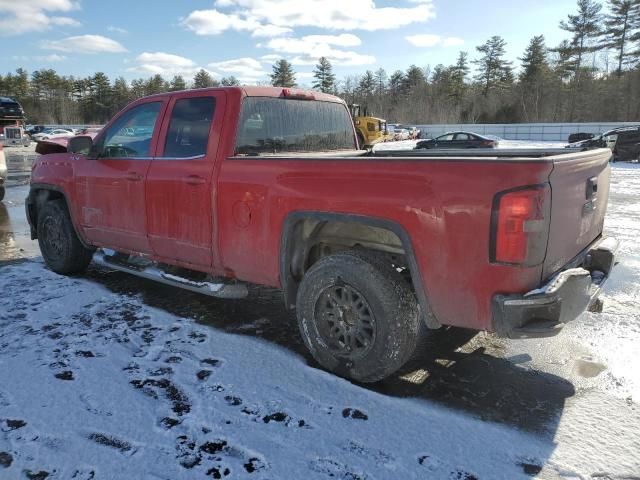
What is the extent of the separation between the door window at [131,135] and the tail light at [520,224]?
3169mm

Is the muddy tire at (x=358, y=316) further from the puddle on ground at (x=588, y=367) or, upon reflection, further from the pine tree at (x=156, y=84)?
the pine tree at (x=156, y=84)

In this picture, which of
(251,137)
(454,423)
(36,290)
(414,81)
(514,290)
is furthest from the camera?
(414,81)

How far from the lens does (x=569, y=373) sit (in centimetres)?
342

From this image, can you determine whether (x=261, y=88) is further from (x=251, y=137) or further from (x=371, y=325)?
(x=371, y=325)

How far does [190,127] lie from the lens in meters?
4.21

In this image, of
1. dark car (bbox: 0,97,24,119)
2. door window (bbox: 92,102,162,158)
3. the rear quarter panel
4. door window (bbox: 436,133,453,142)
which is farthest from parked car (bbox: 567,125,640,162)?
dark car (bbox: 0,97,24,119)

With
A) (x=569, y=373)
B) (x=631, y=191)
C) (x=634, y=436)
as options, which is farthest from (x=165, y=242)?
(x=631, y=191)

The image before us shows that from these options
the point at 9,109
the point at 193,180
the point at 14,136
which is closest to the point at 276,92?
the point at 193,180

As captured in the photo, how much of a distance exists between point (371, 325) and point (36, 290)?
3.73m

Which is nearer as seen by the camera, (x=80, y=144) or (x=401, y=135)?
(x=80, y=144)

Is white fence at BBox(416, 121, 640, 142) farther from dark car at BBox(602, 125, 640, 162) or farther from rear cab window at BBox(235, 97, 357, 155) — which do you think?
rear cab window at BBox(235, 97, 357, 155)

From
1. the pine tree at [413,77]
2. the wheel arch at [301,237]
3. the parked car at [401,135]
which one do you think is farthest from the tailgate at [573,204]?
the pine tree at [413,77]

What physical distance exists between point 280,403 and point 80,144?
139 inches

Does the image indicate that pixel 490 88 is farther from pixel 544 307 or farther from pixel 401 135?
pixel 544 307
